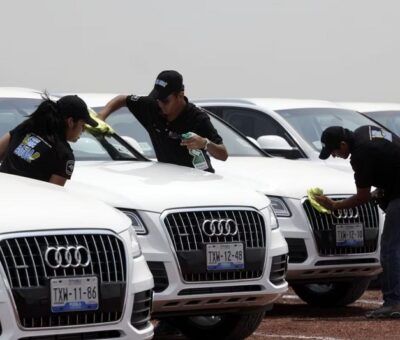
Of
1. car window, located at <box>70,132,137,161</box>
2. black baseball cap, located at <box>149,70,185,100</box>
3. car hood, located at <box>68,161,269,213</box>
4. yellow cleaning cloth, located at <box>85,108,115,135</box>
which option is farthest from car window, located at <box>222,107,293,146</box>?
car hood, located at <box>68,161,269,213</box>

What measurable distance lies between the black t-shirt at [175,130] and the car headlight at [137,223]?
1631 millimetres

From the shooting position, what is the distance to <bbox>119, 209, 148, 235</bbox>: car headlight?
986 centimetres

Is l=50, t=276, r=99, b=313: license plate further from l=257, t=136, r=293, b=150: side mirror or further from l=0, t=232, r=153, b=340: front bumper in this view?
l=257, t=136, r=293, b=150: side mirror

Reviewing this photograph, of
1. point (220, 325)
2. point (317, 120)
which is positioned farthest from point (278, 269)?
point (317, 120)

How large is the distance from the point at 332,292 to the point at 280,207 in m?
1.21

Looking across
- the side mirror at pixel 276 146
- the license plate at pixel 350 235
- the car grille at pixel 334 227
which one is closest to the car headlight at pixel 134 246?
the car grille at pixel 334 227

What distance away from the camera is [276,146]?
1376 cm

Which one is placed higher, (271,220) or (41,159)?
(41,159)

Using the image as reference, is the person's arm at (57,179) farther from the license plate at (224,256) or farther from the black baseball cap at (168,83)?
the black baseball cap at (168,83)

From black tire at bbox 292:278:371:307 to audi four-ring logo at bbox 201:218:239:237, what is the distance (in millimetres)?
2577

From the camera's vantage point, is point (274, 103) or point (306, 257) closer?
point (306, 257)

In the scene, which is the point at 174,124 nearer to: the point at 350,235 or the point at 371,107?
the point at 350,235

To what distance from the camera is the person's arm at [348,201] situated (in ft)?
38.1

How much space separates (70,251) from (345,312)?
4.72 meters
